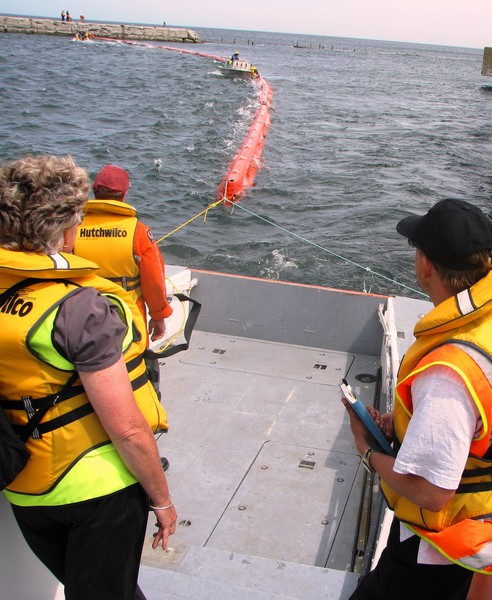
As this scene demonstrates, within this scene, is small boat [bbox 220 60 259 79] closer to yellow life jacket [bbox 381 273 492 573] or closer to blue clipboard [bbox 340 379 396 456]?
blue clipboard [bbox 340 379 396 456]

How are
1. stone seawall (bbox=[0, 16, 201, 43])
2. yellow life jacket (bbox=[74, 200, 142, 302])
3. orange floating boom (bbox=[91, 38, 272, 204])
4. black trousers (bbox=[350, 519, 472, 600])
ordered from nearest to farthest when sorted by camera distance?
black trousers (bbox=[350, 519, 472, 600]) < yellow life jacket (bbox=[74, 200, 142, 302]) < orange floating boom (bbox=[91, 38, 272, 204]) < stone seawall (bbox=[0, 16, 201, 43])

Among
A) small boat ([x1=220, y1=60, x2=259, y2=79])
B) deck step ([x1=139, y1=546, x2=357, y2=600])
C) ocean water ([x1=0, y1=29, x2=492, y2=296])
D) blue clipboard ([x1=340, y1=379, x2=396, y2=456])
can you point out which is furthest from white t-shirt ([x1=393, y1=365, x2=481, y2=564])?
small boat ([x1=220, y1=60, x2=259, y2=79])

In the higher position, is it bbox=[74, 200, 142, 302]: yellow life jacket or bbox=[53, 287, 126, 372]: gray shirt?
bbox=[53, 287, 126, 372]: gray shirt

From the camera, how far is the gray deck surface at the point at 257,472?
2826 millimetres

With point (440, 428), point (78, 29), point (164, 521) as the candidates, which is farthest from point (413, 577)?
point (78, 29)

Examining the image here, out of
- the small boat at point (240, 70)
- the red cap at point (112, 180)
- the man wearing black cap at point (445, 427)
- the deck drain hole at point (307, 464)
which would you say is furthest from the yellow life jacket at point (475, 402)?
the small boat at point (240, 70)

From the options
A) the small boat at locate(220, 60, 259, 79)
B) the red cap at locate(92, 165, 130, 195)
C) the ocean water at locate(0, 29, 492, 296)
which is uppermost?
the red cap at locate(92, 165, 130, 195)

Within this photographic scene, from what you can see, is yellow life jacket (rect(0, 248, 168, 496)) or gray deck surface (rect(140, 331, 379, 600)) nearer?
yellow life jacket (rect(0, 248, 168, 496))

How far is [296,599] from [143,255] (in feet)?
6.18

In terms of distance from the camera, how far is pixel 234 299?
5.79 metres

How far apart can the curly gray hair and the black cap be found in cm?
97

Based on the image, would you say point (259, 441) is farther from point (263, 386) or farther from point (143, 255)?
point (143, 255)

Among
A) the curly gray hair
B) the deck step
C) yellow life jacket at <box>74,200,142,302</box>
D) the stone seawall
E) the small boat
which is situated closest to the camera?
the curly gray hair

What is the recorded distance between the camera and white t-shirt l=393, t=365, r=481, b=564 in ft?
5.10
